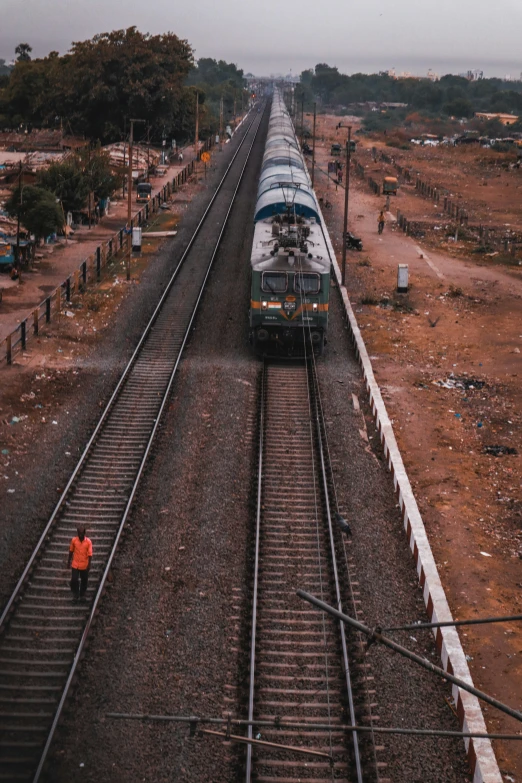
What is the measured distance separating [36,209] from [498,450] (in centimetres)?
2526

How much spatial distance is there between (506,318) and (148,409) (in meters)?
17.6

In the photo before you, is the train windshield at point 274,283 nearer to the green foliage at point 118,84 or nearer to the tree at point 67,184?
the tree at point 67,184

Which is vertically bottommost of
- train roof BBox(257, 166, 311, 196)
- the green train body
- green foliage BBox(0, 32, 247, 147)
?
the green train body

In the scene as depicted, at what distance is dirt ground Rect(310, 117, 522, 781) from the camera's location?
49.2ft

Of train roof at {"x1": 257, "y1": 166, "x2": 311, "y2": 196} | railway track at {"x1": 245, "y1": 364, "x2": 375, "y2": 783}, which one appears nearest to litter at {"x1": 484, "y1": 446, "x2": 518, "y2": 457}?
railway track at {"x1": 245, "y1": 364, "x2": 375, "y2": 783}

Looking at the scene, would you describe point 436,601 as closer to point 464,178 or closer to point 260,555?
point 260,555

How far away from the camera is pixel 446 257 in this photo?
4531cm

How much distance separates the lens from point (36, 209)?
127ft

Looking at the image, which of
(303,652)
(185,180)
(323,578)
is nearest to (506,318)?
(323,578)

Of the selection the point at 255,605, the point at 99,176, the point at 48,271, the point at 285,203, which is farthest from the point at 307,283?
the point at 99,176

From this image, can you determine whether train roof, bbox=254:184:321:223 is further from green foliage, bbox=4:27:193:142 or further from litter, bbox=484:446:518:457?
green foliage, bbox=4:27:193:142

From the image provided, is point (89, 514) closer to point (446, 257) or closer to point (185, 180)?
point (446, 257)

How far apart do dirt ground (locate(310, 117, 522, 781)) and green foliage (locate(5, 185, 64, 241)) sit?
13.9 meters

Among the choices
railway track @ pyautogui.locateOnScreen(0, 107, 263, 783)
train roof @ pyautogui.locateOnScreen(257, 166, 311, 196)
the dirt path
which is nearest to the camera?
railway track @ pyautogui.locateOnScreen(0, 107, 263, 783)
